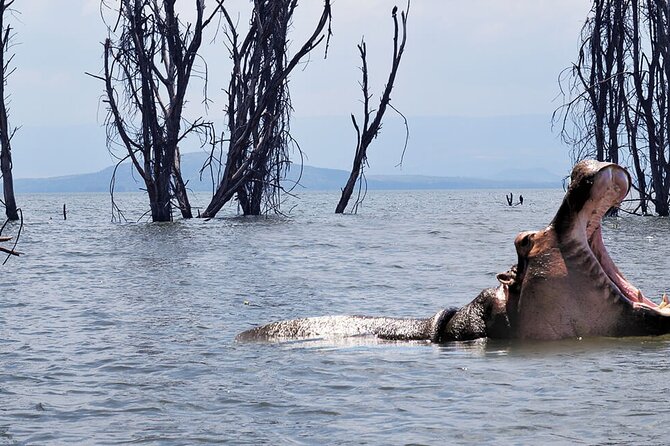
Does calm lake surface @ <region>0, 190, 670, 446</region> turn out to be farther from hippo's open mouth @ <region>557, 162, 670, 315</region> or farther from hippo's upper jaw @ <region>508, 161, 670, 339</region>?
hippo's open mouth @ <region>557, 162, 670, 315</region>

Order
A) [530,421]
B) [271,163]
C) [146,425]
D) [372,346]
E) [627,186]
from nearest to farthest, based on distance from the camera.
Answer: [530,421], [146,425], [627,186], [372,346], [271,163]

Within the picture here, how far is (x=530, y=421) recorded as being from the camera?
4805mm

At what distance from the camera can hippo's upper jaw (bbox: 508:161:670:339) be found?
5.94 m

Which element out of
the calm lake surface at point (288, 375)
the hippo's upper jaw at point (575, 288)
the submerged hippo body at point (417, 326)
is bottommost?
the calm lake surface at point (288, 375)

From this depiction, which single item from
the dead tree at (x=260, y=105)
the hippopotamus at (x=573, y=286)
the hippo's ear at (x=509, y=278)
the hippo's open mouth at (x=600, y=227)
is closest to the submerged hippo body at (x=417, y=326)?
the hippopotamus at (x=573, y=286)

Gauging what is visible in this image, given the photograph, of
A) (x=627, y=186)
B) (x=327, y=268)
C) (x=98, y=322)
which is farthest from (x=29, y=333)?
(x=327, y=268)

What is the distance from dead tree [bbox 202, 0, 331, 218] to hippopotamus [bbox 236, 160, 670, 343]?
18891 millimetres

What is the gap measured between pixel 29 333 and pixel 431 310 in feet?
11.8

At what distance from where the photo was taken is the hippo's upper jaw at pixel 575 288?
19.5ft

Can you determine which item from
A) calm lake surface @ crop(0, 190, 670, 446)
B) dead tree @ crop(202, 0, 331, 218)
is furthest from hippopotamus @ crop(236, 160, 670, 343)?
dead tree @ crop(202, 0, 331, 218)

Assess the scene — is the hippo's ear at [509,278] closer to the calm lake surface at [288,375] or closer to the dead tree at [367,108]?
the calm lake surface at [288,375]

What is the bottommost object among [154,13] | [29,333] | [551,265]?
[29,333]

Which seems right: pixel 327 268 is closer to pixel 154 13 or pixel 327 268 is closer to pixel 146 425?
pixel 146 425

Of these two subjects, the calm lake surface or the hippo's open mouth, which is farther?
the hippo's open mouth
